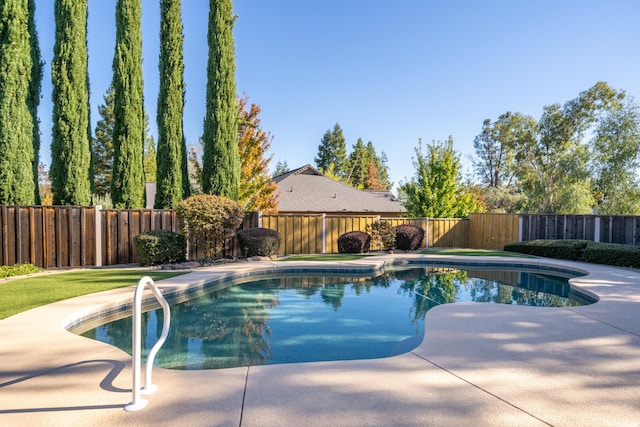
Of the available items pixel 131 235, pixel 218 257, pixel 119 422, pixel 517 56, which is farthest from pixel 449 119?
pixel 119 422

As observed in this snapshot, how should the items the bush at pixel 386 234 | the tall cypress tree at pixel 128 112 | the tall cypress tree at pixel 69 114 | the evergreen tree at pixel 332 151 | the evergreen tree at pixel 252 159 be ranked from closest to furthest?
1. the tall cypress tree at pixel 69 114
2. the tall cypress tree at pixel 128 112
3. the bush at pixel 386 234
4. the evergreen tree at pixel 252 159
5. the evergreen tree at pixel 332 151

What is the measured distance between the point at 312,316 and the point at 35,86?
36.9ft

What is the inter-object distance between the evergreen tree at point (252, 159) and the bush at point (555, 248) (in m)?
12.4

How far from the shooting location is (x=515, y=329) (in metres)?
4.69

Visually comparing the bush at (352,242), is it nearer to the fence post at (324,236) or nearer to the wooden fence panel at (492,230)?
the fence post at (324,236)

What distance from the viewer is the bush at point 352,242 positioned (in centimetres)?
1516

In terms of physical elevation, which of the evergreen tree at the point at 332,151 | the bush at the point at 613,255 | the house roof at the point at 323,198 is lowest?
the bush at the point at 613,255

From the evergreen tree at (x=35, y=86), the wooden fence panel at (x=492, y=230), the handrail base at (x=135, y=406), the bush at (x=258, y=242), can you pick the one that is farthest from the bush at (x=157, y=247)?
the wooden fence panel at (x=492, y=230)

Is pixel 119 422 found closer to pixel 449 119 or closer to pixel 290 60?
pixel 290 60

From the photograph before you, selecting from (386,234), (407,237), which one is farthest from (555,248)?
(386,234)

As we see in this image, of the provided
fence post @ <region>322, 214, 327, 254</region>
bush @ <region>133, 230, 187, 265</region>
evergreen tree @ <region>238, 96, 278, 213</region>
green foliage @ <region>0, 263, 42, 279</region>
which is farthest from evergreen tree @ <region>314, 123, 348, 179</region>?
green foliage @ <region>0, 263, 42, 279</region>

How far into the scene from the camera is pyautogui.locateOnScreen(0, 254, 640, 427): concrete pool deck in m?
2.52

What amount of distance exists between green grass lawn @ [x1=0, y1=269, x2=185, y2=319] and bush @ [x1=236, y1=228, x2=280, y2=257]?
3.63m

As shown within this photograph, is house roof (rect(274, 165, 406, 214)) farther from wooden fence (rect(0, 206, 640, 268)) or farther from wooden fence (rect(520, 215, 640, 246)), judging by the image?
wooden fence (rect(520, 215, 640, 246))
